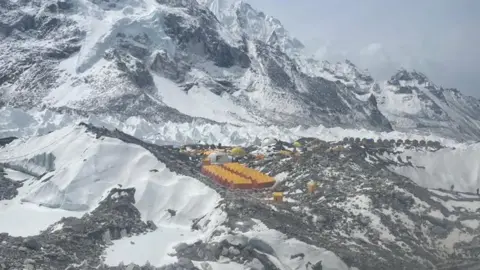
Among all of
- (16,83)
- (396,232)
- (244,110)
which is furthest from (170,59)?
(396,232)

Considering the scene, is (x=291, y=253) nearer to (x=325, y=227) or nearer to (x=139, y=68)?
(x=325, y=227)

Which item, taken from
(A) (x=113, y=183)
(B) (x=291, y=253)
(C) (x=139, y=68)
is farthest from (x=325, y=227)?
(C) (x=139, y=68)

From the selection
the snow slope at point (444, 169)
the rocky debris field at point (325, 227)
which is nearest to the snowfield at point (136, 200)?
the rocky debris field at point (325, 227)

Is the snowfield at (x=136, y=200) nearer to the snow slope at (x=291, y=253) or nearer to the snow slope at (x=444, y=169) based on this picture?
the snow slope at (x=291, y=253)

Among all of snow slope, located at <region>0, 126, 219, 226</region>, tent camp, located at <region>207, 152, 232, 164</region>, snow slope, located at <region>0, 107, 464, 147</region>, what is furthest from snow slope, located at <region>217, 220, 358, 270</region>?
snow slope, located at <region>0, 107, 464, 147</region>

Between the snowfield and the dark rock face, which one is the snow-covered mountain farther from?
the dark rock face
